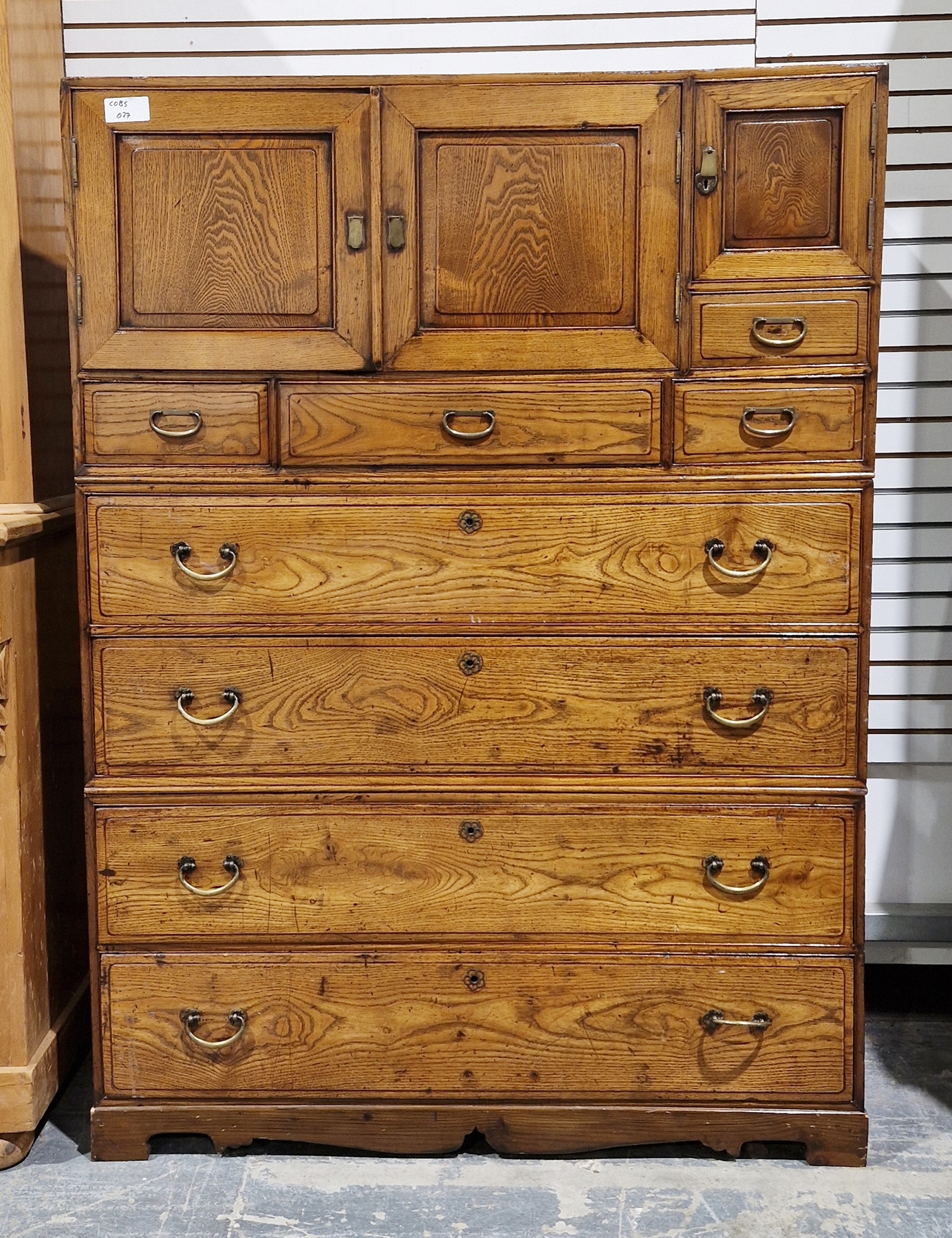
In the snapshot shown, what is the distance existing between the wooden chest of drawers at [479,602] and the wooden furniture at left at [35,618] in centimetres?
24

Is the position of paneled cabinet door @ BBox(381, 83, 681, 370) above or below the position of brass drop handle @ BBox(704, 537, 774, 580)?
above

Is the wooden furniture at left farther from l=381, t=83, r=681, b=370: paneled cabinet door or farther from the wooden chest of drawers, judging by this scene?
l=381, t=83, r=681, b=370: paneled cabinet door

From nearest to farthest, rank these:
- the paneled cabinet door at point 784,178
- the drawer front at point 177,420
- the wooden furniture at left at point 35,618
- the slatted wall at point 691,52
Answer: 1. the paneled cabinet door at point 784,178
2. the drawer front at point 177,420
3. the wooden furniture at left at point 35,618
4. the slatted wall at point 691,52

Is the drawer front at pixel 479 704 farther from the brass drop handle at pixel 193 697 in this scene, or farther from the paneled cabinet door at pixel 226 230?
the paneled cabinet door at pixel 226 230

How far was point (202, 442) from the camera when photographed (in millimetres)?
2615

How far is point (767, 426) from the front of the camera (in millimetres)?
2596

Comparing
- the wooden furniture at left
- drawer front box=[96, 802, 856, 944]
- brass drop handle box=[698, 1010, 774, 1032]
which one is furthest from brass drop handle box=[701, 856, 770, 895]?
the wooden furniture at left

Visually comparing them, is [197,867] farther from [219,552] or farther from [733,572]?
[733,572]

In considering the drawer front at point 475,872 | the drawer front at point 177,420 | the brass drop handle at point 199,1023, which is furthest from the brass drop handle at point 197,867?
the drawer front at point 177,420

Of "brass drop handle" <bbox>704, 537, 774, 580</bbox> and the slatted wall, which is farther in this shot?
the slatted wall

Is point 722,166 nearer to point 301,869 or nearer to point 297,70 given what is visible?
point 297,70

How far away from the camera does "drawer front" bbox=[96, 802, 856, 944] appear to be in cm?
267

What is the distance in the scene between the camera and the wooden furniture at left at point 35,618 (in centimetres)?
277

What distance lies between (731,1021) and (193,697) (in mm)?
1412
